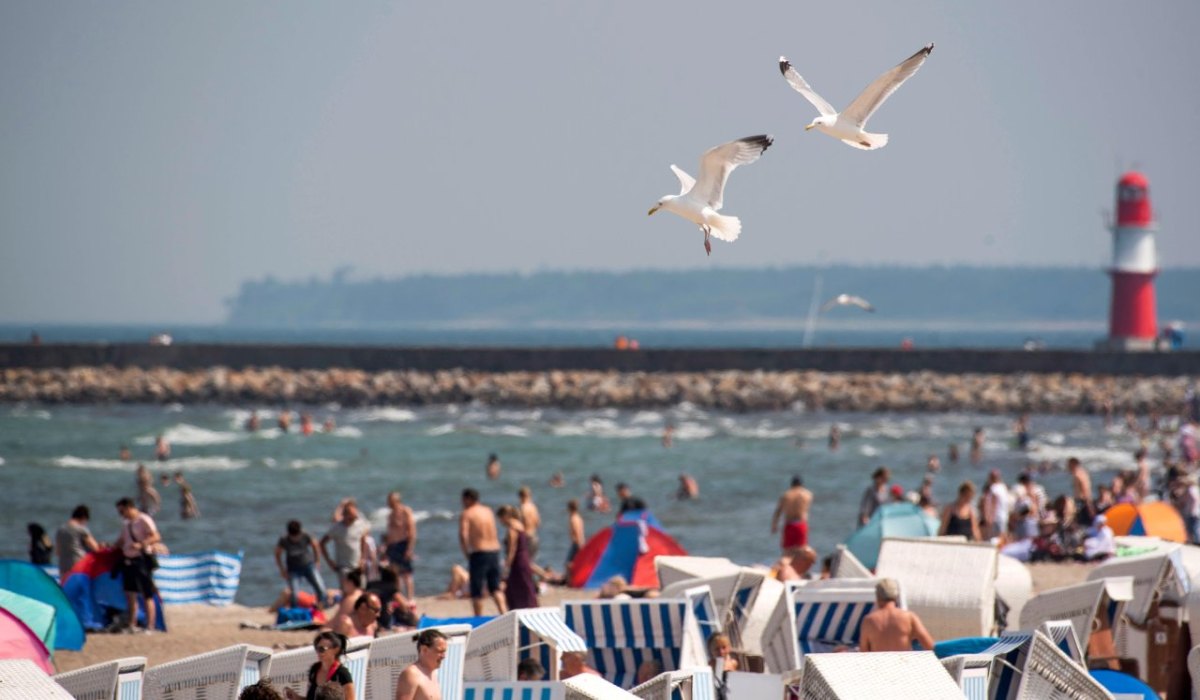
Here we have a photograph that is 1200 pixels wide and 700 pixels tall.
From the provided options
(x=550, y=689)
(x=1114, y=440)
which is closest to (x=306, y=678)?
(x=550, y=689)

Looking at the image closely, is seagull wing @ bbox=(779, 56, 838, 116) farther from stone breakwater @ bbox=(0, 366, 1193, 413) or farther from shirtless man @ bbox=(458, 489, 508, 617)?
stone breakwater @ bbox=(0, 366, 1193, 413)

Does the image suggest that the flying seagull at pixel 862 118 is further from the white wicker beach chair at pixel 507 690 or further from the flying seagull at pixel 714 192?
the white wicker beach chair at pixel 507 690

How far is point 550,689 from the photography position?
734cm

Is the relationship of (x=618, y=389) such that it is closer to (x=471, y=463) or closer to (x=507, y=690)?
(x=471, y=463)

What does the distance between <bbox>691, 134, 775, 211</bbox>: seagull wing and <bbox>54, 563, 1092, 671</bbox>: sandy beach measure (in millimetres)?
5127

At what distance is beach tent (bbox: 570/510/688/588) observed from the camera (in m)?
14.5

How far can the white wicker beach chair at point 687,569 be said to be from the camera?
10.2 metres

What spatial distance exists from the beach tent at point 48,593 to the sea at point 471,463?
4.12m

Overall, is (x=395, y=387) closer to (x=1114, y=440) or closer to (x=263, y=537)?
(x=1114, y=440)

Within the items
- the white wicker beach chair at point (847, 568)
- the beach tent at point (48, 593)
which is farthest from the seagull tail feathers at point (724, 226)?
the beach tent at point (48, 593)

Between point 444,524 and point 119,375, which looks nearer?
point 444,524

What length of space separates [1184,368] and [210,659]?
Result: 49.2 metres

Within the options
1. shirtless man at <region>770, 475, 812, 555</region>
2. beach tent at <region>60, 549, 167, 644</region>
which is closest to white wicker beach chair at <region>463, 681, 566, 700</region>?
beach tent at <region>60, 549, 167, 644</region>

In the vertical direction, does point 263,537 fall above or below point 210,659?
below
